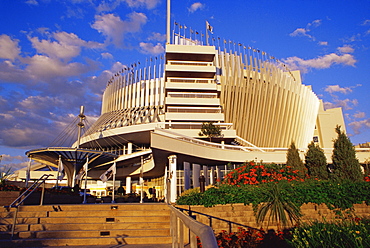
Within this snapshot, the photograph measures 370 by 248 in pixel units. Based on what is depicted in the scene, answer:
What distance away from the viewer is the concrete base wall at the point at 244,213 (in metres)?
10.1

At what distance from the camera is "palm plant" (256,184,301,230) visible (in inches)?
388

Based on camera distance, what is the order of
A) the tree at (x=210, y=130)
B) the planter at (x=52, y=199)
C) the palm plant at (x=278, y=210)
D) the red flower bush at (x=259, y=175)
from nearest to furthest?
the palm plant at (x=278, y=210), the red flower bush at (x=259, y=175), the planter at (x=52, y=199), the tree at (x=210, y=130)

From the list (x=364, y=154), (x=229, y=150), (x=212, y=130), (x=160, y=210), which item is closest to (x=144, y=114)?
(x=212, y=130)

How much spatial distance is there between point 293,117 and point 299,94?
4.59 m

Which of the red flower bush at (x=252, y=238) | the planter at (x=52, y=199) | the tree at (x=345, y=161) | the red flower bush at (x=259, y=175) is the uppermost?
the tree at (x=345, y=161)

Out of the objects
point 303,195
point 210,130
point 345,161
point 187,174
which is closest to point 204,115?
point 210,130

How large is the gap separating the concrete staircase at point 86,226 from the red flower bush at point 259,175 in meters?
4.59

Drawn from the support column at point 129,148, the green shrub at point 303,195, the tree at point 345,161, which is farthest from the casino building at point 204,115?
the green shrub at point 303,195

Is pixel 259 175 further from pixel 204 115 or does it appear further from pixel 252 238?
pixel 204 115

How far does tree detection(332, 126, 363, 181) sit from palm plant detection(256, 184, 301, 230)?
446 inches

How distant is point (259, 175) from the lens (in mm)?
14172

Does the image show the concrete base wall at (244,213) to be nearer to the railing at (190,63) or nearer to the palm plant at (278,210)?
the palm plant at (278,210)

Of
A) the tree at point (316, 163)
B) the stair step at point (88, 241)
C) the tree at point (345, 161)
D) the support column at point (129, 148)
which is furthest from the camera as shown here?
the support column at point (129, 148)

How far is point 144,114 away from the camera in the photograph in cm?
5491
